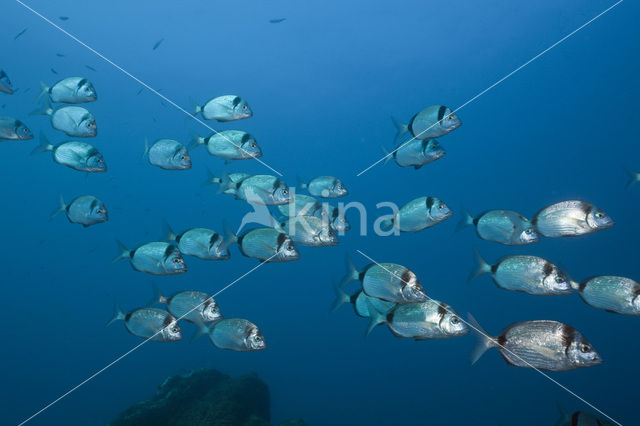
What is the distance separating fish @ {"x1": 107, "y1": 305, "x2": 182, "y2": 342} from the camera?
15.3 ft

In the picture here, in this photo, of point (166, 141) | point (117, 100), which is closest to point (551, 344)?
point (166, 141)

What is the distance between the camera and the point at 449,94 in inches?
1215

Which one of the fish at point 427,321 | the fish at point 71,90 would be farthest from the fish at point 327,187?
the fish at point 71,90

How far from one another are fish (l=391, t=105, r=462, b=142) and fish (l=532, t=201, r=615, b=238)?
1.52 metres

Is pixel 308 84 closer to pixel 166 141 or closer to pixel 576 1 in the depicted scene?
pixel 576 1

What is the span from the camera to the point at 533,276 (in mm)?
3770

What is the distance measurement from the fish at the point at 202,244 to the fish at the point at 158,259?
0.13 metres

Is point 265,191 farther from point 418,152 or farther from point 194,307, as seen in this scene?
point 418,152

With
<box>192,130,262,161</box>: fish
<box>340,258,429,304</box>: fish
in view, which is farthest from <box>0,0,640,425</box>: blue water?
<box>340,258,429,304</box>: fish

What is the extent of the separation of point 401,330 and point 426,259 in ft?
106

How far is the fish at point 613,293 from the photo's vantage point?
3.49 meters

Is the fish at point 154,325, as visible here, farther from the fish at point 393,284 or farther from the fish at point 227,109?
the fish at point 227,109

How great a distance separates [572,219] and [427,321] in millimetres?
1899

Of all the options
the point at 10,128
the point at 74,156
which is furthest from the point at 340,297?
the point at 10,128
